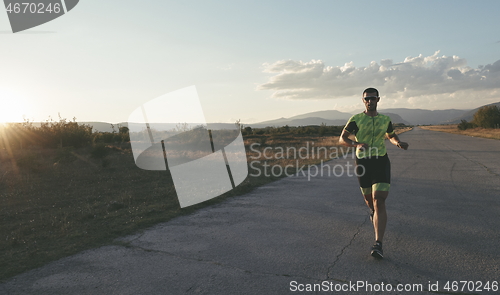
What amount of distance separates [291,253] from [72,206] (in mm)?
6155

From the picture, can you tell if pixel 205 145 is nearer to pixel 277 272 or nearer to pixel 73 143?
pixel 73 143

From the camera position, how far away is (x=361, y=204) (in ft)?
21.9

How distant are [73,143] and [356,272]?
81.2ft

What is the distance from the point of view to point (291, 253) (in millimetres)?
4066

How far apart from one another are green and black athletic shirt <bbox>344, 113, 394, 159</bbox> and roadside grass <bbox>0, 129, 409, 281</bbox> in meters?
3.68

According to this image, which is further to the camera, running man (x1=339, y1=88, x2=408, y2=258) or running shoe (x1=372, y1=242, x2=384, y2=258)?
running man (x1=339, y1=88, x2=408, y2=258)

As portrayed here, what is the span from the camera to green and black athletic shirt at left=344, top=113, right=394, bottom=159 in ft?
13.7

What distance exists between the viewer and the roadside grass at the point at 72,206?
4.72m

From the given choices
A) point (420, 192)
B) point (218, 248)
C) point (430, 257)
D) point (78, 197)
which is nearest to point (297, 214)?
point (218, 248)

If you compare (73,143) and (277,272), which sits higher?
(73,143)

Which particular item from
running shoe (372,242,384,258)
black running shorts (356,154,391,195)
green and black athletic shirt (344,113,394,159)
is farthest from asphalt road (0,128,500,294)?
green and black athletic shirt (344,113,394,159)

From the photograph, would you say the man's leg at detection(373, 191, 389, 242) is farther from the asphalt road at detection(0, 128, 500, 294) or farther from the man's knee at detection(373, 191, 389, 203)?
the asphalt road at detection(0, 128, 500, 294)

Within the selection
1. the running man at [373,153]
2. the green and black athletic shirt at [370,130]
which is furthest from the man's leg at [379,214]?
the green and black athletic shirt at [370,130]

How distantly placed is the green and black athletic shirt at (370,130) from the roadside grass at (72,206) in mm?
3677
